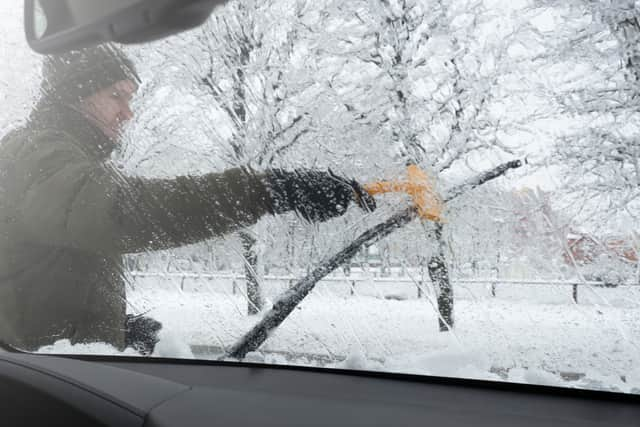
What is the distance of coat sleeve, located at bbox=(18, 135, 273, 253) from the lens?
1.88 m

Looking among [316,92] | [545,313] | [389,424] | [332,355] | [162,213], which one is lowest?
[389,424]

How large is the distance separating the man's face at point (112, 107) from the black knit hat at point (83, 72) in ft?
0.09

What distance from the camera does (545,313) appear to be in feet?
4.44

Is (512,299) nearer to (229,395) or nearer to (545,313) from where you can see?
(545,313)

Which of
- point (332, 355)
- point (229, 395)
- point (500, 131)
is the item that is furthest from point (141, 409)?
point (500, 131)

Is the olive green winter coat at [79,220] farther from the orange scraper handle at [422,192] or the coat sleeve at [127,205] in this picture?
the orange scraper handle at [422,192]

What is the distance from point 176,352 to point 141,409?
57 cm

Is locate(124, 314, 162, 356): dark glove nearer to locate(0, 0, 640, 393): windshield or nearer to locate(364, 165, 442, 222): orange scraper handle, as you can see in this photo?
locate(0, 0, 640, 393): windshield

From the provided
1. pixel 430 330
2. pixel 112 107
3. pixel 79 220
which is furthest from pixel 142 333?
pixel 430 330

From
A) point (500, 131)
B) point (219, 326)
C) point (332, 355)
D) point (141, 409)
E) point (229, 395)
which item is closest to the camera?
point (500, 131)

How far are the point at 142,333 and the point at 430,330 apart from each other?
1328 millimetres

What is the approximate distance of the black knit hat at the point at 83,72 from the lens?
2113mm

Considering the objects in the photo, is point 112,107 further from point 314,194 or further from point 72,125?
point 314,194

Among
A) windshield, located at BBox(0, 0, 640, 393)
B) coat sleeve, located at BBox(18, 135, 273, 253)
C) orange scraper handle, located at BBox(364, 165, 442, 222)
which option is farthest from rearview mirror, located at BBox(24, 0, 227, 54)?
orange scraper handle, located at BBox(364, 165, 442, 222)
